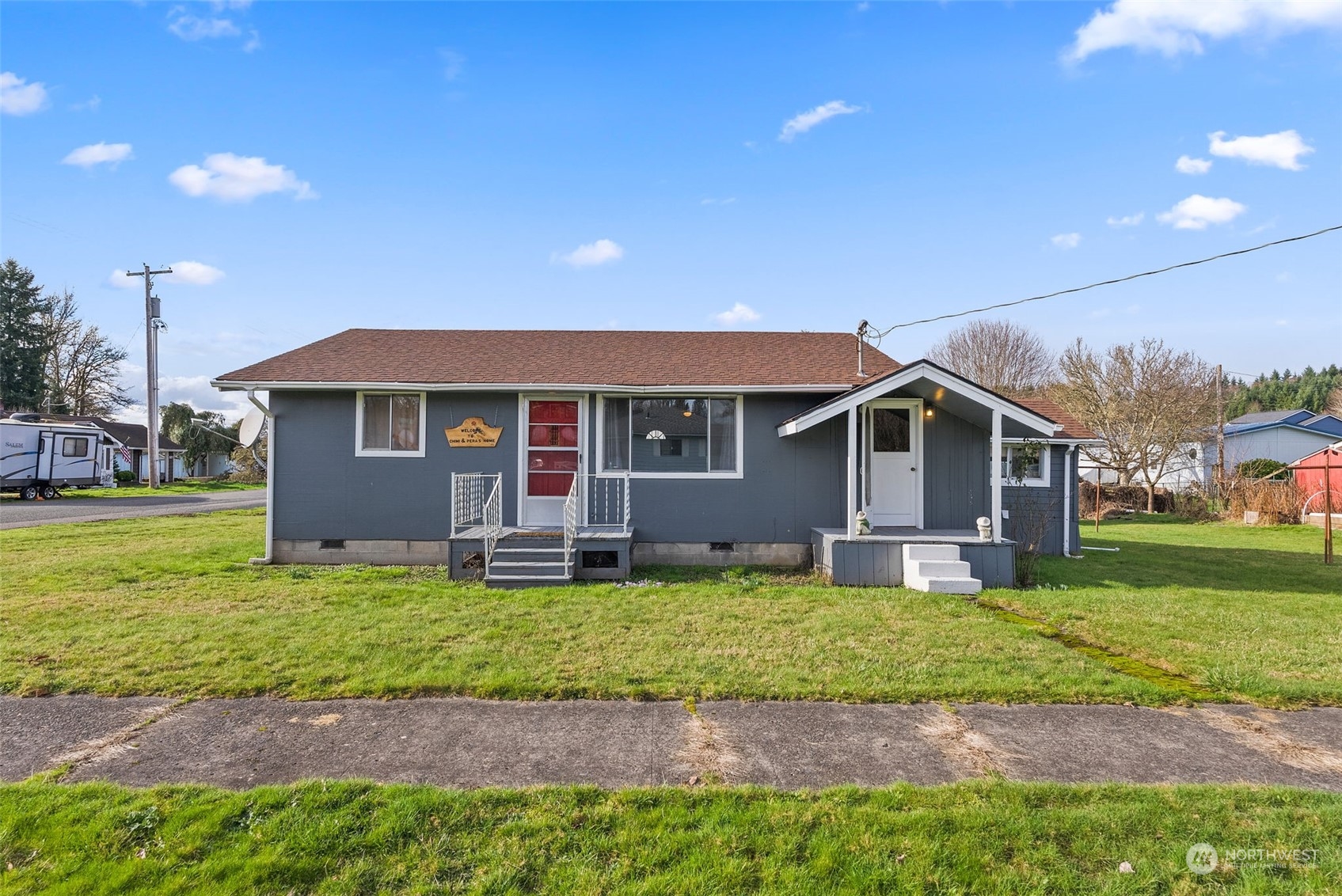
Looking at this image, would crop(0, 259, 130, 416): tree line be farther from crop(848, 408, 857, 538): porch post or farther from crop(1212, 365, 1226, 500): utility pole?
crop(1212, 365, 1226, 500): utility pole

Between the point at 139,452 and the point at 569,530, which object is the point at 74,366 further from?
the point at 569,530

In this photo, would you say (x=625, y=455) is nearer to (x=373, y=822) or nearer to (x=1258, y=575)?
(x=373, y=822)

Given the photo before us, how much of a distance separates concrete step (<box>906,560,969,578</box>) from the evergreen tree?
1765 inches

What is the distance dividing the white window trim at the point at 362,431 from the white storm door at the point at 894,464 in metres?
7.20

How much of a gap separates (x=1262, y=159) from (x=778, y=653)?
1170 centimetres

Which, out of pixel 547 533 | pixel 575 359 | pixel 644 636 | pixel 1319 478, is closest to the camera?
pixel 644 636

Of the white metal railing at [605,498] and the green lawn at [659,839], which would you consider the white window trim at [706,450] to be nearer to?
the white metal railing at [605,498]

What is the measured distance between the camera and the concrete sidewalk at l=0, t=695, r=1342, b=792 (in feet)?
11.1

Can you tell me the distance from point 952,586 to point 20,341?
152ft

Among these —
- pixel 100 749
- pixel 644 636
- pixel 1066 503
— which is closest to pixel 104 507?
pixel 100 749

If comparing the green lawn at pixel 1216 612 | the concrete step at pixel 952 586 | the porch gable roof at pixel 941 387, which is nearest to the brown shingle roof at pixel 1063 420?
the green lawn at pixel 1216 612

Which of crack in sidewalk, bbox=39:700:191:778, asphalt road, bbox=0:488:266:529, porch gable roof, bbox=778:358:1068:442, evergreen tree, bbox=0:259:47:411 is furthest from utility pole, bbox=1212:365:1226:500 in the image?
evergreen tree, bbox=0:259:47:411

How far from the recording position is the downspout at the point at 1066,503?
1255cm

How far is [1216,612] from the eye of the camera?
23.7 ft
